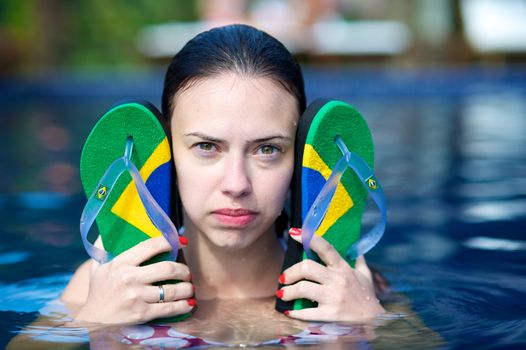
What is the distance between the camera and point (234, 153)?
2.66 metres

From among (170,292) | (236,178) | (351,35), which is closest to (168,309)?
(170,292)

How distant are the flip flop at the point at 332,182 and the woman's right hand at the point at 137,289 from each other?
0.36 meters

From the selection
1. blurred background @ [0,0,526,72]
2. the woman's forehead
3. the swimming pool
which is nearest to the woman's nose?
the woman's forehead

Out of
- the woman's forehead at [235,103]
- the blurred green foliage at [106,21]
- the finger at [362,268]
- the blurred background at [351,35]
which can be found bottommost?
the finger at [362,268]

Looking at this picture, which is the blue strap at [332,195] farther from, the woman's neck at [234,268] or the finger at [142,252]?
the finger at [142,252]

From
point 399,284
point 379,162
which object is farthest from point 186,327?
point 379,162

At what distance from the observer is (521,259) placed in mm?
3881

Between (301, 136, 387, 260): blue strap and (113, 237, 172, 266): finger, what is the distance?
1.41ft

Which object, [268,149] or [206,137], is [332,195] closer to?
[268,149]

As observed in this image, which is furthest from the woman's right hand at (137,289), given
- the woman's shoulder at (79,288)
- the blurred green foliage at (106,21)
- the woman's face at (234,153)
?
the blurred green foliage at (106,21)

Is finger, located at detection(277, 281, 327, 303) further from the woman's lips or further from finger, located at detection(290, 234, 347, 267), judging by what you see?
the woman's lips

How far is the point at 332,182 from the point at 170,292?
0.59 m

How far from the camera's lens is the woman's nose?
8.57ft

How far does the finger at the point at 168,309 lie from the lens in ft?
8.81
